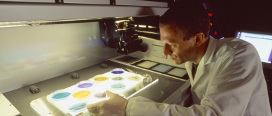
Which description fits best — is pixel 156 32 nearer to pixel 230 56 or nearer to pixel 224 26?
pixel 230 56

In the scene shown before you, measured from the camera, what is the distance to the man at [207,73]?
2.99 feet

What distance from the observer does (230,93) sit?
91 centimetres

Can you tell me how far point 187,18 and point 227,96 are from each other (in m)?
0.56

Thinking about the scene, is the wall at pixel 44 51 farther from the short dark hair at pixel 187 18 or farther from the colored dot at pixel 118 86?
the short dark hair at pixel 187 18

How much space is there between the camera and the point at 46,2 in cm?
79

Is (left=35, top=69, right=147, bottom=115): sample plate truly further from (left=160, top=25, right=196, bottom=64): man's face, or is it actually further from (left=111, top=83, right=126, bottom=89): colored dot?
(left=160, top=25, right=196, bottom=64): man's face

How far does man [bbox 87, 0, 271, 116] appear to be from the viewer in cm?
91

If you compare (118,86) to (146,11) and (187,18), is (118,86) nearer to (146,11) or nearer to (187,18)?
(146,11)

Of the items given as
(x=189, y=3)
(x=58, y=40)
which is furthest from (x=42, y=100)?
(x=189, y=3)

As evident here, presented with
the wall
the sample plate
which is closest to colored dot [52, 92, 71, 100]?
the sample plate

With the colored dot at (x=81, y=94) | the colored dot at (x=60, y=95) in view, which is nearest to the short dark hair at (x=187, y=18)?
the colored dot at (x=81, y=94)

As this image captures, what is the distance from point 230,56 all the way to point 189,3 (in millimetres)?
463

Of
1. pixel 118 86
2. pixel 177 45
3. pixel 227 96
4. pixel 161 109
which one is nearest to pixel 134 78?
pixel 118 86

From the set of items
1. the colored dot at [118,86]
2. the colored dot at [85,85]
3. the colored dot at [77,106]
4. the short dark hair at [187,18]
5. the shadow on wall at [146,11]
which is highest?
the shadow on wall at [146,11]
